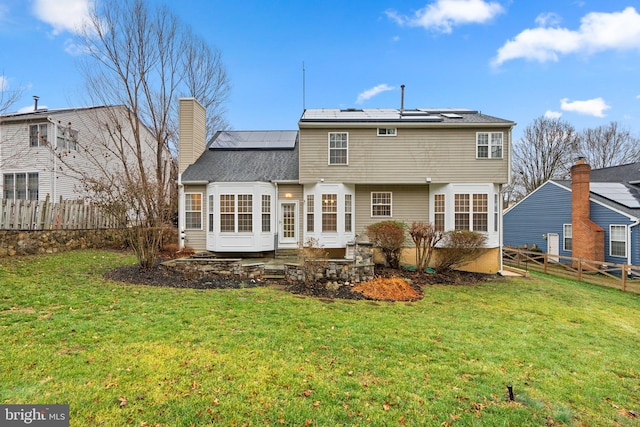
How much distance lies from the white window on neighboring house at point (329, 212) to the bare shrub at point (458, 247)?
4292 millimetres

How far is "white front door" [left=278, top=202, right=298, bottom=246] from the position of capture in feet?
40.7

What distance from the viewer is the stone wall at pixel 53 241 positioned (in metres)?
10.4

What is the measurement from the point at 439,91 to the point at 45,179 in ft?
78.8

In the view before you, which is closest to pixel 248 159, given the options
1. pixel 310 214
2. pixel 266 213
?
pixel 266 213

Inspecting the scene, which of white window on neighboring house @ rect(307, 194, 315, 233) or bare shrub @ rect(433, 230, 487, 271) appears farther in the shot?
white window on neighboring house @ rect(307, 194, 315, 233)

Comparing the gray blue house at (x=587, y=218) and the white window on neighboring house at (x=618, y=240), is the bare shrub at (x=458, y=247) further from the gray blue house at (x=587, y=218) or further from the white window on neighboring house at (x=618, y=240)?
the white window on neighboring house at (x=618, y=240)

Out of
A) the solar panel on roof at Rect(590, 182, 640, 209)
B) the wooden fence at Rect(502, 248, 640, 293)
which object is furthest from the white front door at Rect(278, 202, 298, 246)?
the solar panel on roof at Rect(590, 182, 640, 209)

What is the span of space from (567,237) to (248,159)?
19.0m

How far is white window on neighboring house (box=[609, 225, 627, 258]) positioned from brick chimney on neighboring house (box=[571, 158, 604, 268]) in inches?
15.5

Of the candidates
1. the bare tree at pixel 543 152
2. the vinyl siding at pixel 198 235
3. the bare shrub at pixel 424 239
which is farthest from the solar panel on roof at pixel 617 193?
the vinyl siding at pixel 198 235

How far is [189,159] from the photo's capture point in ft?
43.8

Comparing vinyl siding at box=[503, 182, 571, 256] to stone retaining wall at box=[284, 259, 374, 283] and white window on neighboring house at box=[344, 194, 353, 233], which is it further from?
stone retaining wall at box=[284, 259, 374, 283]

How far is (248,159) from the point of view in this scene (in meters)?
13.8

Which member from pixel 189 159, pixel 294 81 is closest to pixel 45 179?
pixel 189 159
